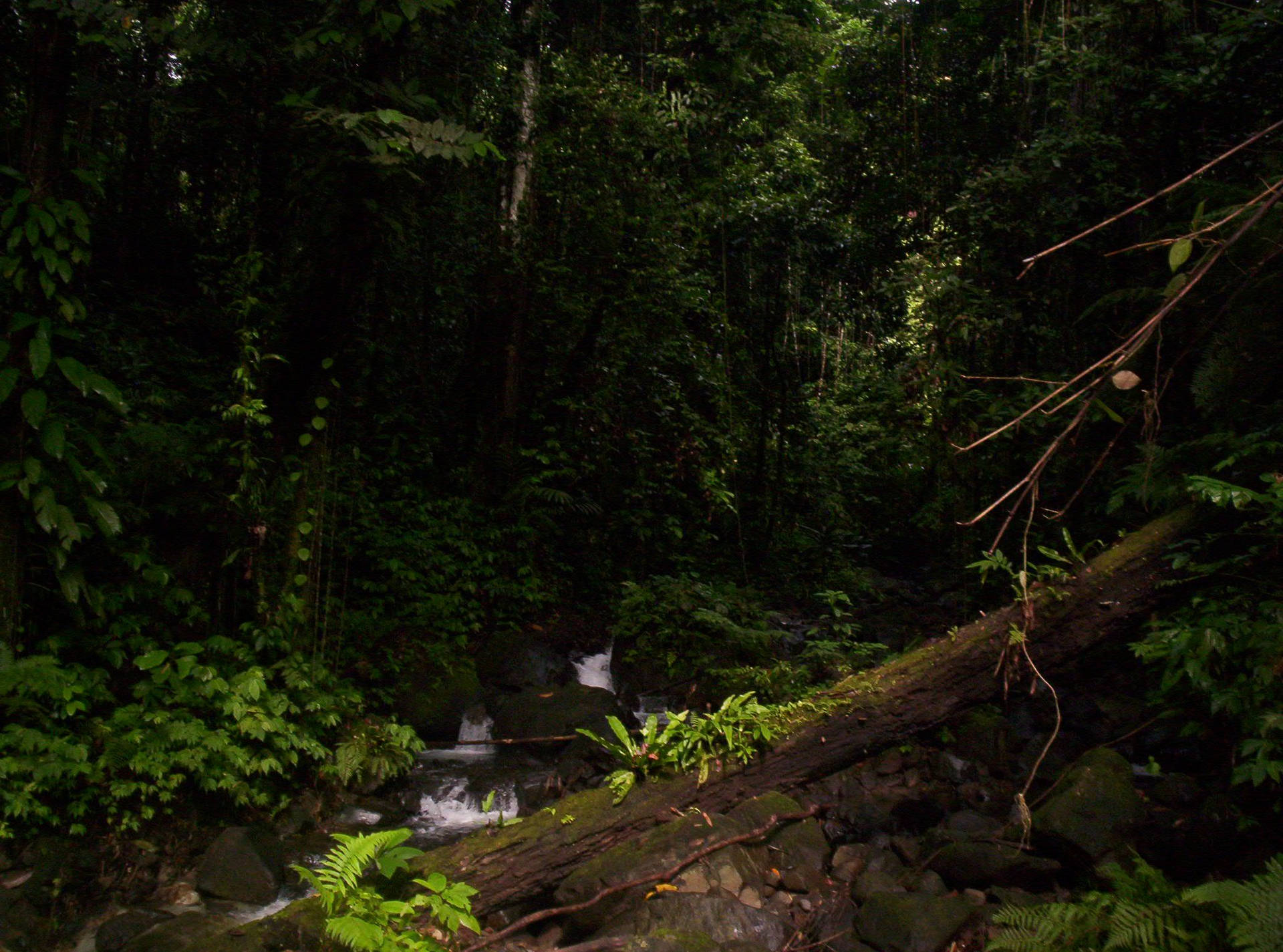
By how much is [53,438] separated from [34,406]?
18 centimetres

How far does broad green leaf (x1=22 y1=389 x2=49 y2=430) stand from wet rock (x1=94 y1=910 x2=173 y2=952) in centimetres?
262

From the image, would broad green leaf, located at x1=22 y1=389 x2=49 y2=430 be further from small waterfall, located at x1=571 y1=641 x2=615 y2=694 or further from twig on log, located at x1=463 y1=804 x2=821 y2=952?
small waterfall, located at x1=571 y1=641 x2=615 y2=694

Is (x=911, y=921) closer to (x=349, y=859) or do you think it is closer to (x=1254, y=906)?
(x=1254, y=906)

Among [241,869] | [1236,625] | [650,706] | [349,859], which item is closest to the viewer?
[349,859]

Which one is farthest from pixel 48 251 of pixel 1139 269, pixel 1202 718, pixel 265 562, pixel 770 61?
pixel 770 61

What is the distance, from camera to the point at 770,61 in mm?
12031

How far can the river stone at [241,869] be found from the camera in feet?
15.3

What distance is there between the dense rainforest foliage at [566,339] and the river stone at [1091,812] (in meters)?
0.61

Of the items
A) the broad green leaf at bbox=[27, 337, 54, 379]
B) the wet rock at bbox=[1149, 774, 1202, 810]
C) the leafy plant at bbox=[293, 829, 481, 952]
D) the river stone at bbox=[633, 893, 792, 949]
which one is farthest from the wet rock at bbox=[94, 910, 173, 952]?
the wet rock at bbox=[1149, 774, 1202, 810]

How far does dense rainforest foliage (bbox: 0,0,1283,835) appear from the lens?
432cm

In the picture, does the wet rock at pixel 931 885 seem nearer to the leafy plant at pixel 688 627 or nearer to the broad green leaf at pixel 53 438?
the leafy plant at pixel 688 627

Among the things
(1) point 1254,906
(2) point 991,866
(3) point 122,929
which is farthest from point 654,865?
(3) point 122,929

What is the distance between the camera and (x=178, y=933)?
3.87 meters

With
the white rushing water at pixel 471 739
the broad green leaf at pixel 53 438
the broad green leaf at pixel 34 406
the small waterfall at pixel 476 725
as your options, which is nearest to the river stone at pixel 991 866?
the white rushing water at pixel 471 739
